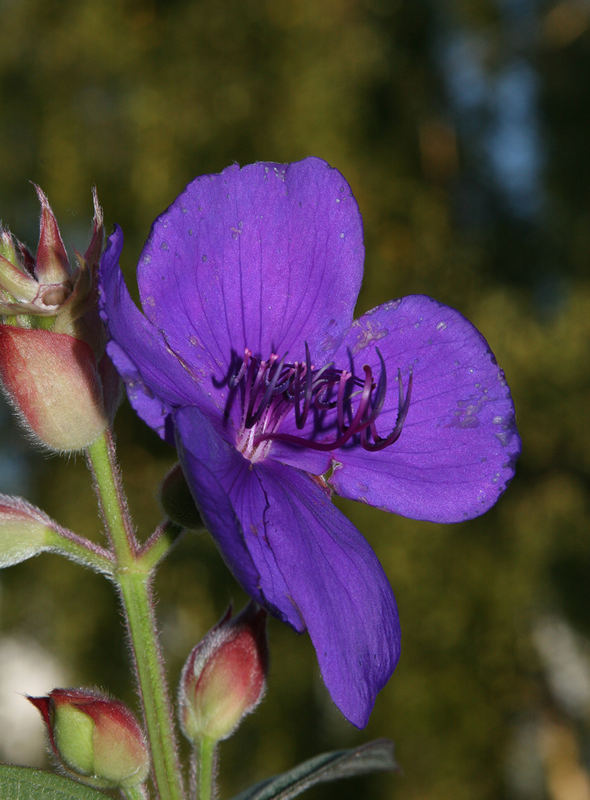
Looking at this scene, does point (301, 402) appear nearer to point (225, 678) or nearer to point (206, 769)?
point (225, 678)

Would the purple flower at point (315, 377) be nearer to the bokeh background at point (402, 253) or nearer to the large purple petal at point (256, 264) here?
the large purple petal at point (256, 264)

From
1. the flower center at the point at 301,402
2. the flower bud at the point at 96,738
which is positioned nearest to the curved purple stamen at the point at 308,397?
the flower center at the point at 301,402

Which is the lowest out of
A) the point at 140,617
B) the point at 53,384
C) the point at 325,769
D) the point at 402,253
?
the point at 402,253

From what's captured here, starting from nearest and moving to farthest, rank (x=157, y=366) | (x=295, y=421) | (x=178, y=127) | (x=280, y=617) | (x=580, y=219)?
(x=280, y=617), (x=157, y=366), (x=295, y=421), (x=178, y=127), (x=580, y=219)

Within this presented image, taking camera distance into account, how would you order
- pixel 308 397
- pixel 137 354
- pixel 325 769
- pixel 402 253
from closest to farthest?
1. pixel 137 354
2. pixel 308 397
3. pixel 325 769
4. pixel 402 253

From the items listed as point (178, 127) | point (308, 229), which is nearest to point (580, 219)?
point (178, 127)

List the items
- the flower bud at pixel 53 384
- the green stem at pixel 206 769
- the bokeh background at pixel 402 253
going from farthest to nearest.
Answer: the bokeh background at pixel 402 253 → the green stem at pixel 206 769 → the flower bud at pixel 53 384

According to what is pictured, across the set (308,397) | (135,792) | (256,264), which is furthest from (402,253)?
(135,792)

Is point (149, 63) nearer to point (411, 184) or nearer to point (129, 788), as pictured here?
point (411, 184)
